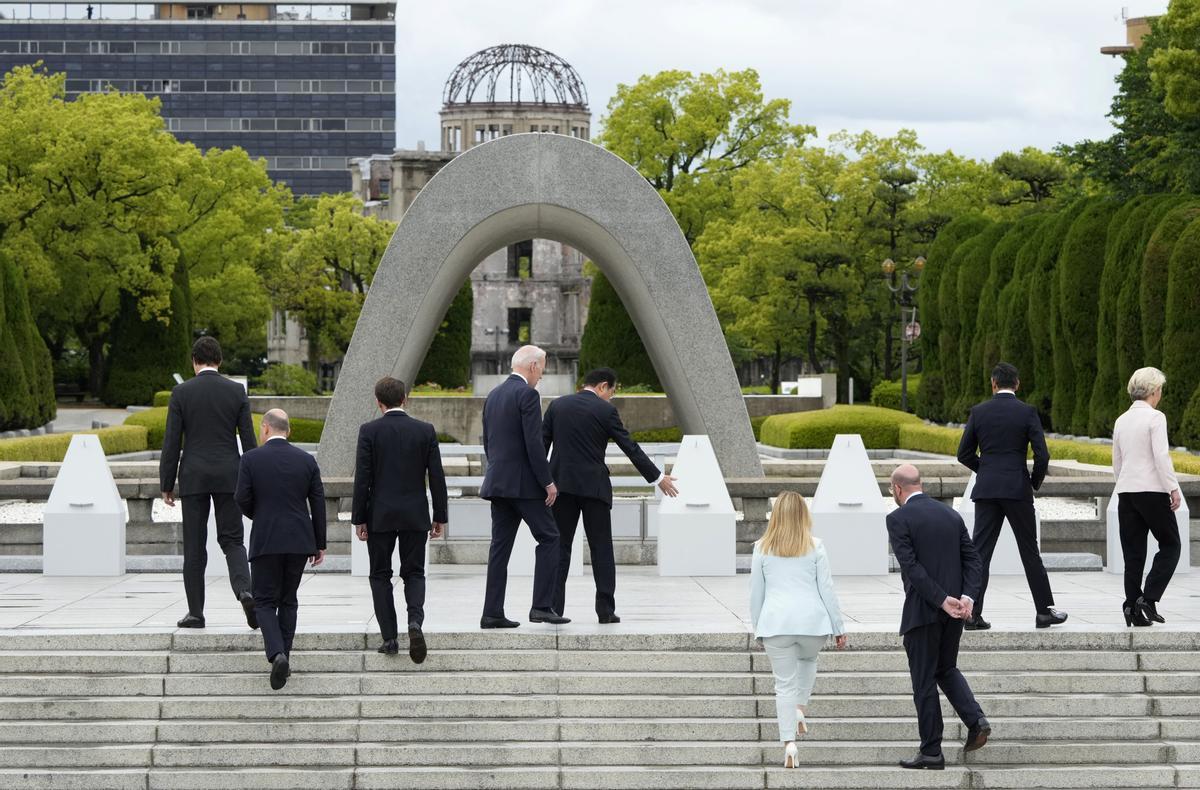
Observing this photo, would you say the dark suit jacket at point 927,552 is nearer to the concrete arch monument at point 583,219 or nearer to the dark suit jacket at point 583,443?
the dark suit jacket at point 583,443

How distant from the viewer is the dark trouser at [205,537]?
965cm

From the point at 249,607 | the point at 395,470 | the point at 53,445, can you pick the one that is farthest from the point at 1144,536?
the point at 53,445

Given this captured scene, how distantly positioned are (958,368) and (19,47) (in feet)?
282

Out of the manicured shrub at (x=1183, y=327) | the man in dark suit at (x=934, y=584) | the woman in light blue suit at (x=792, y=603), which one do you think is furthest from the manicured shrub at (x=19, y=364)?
the man in dark suit at (x=934, y=584)

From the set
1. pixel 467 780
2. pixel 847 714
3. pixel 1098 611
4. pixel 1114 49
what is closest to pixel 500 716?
pixel 467 780

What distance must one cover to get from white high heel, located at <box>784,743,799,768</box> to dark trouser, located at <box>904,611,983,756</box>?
654mm

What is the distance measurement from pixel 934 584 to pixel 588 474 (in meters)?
2.62

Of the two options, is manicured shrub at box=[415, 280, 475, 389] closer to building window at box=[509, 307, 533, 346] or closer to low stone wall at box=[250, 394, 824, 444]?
low stone wall at box=[250, 394, 824, 444]

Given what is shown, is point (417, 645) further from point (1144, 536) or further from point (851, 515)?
point (851, 515)

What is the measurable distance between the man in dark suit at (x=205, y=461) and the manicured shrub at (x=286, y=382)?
33.2 metres

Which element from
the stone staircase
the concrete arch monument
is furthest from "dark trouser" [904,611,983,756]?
the concrete arch monument

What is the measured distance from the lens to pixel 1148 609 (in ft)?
33.0

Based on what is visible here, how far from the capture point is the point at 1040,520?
15188 mm

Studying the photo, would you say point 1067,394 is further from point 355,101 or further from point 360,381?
point 355,101
